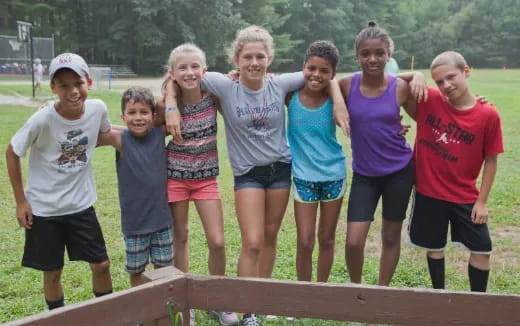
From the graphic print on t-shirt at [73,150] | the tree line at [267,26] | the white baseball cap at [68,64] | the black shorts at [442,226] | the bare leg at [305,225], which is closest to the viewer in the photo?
the white baseball cap at [68,64]

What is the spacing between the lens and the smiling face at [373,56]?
355cm

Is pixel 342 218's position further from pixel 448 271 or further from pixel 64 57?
pixel 64 57

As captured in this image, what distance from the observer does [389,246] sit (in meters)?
3.79

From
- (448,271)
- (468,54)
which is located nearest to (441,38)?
(468,54)

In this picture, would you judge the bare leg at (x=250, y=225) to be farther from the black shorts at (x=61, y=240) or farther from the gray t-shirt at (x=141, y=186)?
the black shorts at (x=61, y=240)

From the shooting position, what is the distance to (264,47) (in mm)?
3607

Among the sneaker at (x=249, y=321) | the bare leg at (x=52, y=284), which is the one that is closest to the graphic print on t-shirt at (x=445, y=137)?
the sneaker at (x=249, y=321)

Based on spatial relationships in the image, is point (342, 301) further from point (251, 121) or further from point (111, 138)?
point (111, 138)

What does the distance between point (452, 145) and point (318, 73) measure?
994 millimetres

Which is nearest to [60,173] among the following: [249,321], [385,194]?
[249,321]

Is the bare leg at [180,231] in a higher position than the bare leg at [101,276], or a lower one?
higher

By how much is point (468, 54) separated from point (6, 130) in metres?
70.8

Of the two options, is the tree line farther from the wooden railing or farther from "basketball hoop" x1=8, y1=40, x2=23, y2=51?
the wooden railing

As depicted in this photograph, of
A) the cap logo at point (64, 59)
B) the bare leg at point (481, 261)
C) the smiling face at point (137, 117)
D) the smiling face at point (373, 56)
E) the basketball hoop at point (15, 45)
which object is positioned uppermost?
the basketball hoop at point (15, 45)
